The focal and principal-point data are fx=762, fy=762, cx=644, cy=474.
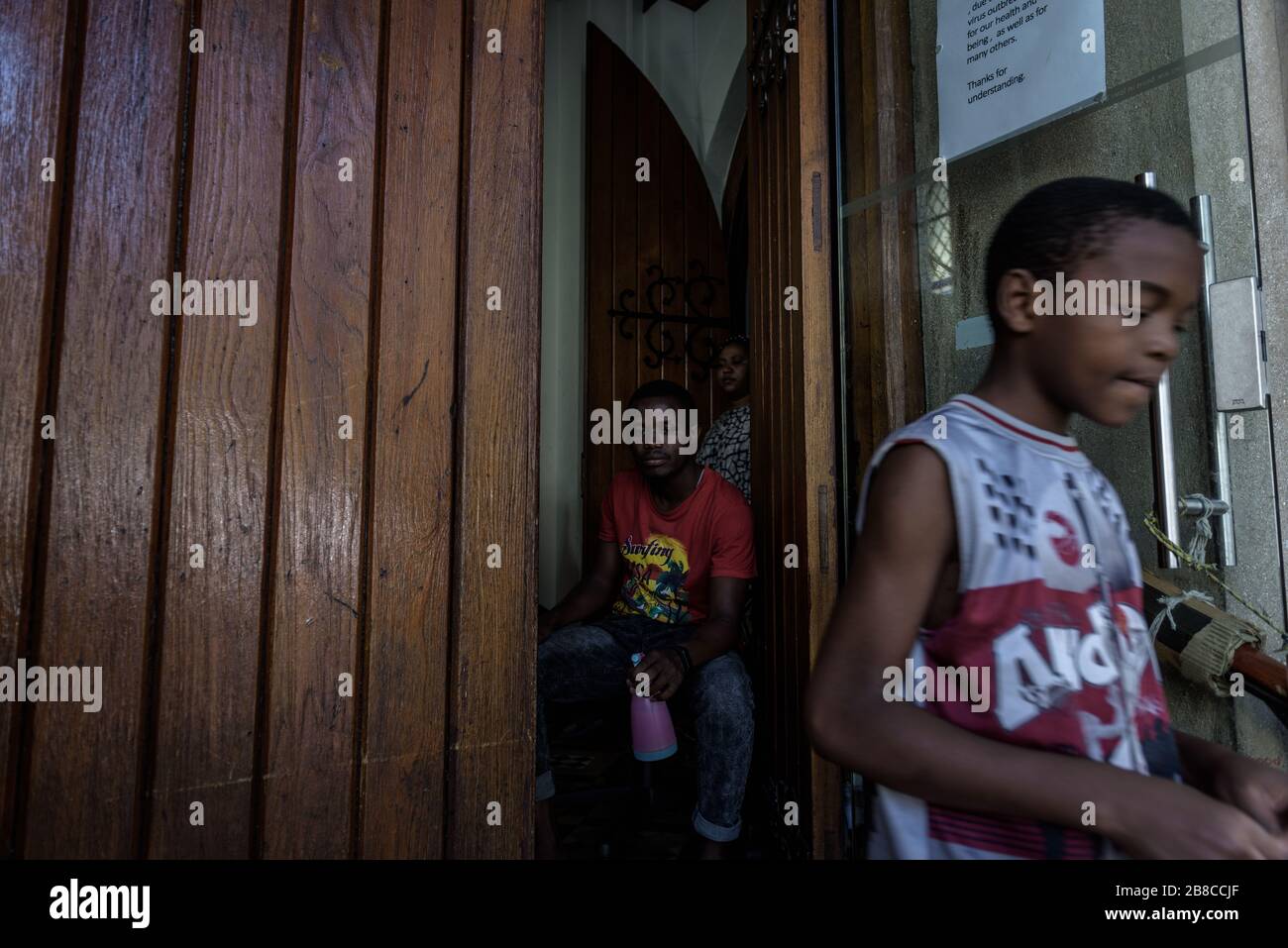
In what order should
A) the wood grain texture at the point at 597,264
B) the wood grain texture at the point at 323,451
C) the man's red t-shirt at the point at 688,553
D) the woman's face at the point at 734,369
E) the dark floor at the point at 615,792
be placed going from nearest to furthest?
1. the wood grain texture at the point at 323,451
2. the dark floor at the point at 615,792
3. the man's red t-shirt at the point at 688,553
4. the woman's face at the point at 734,369
5. the wood grain texture at the point at 597,264

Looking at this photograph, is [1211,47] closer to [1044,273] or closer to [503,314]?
[1044,273]

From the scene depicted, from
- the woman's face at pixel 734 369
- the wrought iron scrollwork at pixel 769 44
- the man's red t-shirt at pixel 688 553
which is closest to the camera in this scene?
the wrought iron scrollwork at pixel 769 44

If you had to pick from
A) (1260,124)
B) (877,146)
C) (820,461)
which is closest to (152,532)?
(820,461)

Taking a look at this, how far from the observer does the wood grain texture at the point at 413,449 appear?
1.21 m

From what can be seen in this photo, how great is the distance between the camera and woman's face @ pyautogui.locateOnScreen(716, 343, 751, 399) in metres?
3.12

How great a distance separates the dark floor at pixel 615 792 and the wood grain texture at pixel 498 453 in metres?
0.78

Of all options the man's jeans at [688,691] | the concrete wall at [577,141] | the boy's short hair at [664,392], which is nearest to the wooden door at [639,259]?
the concrete wall at [577,141]

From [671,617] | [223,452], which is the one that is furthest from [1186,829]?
[671,617]

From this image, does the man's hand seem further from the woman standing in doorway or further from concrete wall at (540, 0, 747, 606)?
concrete wall at (540, 0, 747, 606)

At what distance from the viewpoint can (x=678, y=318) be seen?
405cm

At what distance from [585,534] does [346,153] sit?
282 centimetres

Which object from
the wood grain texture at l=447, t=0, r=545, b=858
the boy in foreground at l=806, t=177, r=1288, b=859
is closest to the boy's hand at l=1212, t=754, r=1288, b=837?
the boy in foreground at l=806, t=177, r=1288, b=859

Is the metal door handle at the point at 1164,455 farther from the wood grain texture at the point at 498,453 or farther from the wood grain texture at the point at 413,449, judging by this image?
the wood grain texture at the point at 413,449
